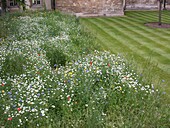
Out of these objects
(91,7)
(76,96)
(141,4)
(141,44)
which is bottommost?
(76,96)

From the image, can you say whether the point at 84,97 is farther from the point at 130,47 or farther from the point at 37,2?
the point at 37,2

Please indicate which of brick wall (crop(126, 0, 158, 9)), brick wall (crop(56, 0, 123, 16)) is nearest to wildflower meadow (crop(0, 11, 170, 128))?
brick wall (crop(56, 0, 123, 16))

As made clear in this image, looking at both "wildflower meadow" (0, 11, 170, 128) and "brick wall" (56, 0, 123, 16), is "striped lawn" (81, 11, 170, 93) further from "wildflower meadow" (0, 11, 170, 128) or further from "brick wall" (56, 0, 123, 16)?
"brick wall" (56, 0, 123, 16)

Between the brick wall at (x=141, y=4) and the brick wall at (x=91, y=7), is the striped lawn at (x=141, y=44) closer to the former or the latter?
the brick wall at (x=91, y=7)

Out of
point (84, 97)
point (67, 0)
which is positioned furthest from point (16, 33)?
point (67, 0)

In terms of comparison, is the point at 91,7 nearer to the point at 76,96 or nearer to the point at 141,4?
the point at 141,4

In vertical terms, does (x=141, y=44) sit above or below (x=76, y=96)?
above

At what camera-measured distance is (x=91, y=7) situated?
22.7 metres

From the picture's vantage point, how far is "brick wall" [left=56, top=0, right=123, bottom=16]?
22.4 metres

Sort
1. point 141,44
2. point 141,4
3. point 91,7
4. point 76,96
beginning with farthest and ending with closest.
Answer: point 141,4, point 91,7, point 141,44, point 76,96

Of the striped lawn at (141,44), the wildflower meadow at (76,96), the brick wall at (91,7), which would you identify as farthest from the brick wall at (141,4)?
the wildflower meadow at (76,96)

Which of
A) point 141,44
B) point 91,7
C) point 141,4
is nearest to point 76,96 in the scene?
point 141,44

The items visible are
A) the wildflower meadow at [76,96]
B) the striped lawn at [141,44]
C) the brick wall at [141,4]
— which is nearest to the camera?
the wildflower meadow at [76,96]

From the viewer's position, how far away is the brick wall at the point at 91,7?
2236 centimetres
